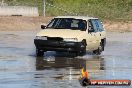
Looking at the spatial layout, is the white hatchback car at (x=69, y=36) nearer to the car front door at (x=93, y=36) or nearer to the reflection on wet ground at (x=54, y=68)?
the car front door at (x=93, y=36)

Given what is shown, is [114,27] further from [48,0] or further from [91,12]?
[48,0]

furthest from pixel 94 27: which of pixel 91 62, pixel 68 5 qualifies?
pixel 68 5

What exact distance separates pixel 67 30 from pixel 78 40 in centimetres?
67

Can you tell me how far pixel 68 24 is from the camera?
23.0 m

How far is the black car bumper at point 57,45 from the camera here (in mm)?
21625

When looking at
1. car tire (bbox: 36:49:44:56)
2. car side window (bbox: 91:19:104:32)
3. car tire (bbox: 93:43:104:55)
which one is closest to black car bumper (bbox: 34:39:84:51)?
car tire (bbox: 36:49:44:56)

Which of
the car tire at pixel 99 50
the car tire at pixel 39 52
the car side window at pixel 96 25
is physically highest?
the car side window at pixel 96 25

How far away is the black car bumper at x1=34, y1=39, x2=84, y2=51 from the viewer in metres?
21.6

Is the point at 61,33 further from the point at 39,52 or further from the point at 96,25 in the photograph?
the point at 96,25

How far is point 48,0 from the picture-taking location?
210 ft

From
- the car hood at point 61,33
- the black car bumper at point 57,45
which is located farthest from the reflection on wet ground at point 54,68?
the car hood at point 61,33

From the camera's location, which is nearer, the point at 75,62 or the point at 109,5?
the point at 75,62

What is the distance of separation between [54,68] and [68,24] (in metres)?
5.18

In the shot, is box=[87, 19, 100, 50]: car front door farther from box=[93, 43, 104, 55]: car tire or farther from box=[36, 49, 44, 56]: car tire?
box=[36, 49, 44, 56]: car tire
